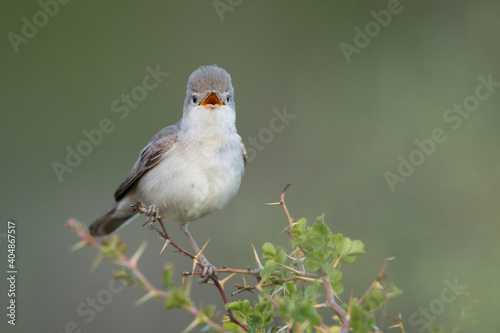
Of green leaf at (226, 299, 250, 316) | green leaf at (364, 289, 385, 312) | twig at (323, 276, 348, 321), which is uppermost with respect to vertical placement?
green leaf at (226, 299, 250, 316)

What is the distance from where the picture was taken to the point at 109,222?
4645 mm

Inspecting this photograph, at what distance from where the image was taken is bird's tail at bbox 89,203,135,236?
14.9 ft

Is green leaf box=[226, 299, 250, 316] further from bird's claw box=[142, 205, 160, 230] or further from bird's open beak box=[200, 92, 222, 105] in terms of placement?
bird's open beak box=[200, 92, 222, 105]

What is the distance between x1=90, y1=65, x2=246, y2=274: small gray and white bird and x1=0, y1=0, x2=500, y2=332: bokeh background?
5.18 feet

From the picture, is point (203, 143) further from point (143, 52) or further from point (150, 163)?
point (143, 52)

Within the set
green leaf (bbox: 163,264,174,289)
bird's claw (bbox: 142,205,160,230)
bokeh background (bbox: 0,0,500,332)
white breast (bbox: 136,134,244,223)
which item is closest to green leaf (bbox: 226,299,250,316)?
green leaf (bbox: 163,264,174,289)

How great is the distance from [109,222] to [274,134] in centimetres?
246

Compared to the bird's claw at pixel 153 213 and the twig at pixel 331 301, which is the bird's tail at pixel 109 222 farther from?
the twig at pixel 331 301

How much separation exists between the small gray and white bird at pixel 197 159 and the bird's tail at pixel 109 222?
0.57 meters

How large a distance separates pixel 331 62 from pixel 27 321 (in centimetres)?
449

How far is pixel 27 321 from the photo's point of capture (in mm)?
5395

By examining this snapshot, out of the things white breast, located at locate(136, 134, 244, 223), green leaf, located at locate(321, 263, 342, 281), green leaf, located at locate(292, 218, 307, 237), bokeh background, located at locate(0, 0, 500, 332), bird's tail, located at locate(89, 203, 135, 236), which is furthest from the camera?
bokeh background, located at locate(0, 0, 500, 332)

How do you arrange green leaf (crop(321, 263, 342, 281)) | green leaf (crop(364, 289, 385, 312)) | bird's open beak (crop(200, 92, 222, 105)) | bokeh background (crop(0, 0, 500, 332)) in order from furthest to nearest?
bokeh background (crop(0, 0, 500, 332)), bird's open beak (crop(200, 92, 222, 105)), green leaf (crop(321, 263, 342, 281)), green leaf (crop(364, 289, 385, 312))

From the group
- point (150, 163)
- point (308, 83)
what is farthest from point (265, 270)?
point (308, 83)
